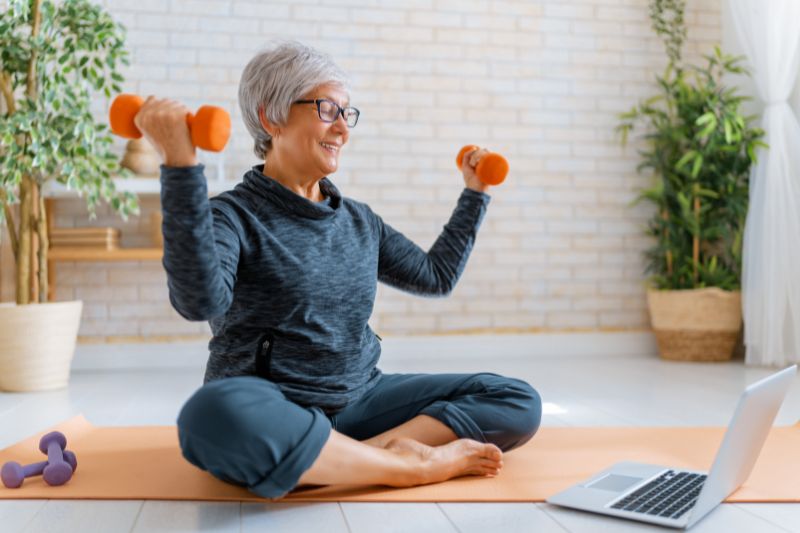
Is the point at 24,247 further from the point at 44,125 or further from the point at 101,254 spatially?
the point at 44,125

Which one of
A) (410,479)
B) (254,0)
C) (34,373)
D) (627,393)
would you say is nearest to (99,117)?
(254,0)

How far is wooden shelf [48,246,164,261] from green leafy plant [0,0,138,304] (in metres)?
0.19

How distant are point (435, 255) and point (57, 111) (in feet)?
6.85

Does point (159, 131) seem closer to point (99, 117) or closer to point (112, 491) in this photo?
point (112, 491)

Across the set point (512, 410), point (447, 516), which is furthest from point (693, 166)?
point (447, 516)

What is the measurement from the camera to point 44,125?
11.6 feet

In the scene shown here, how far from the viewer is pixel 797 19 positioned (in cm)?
414

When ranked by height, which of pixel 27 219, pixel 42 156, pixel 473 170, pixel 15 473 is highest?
pixel 473 170

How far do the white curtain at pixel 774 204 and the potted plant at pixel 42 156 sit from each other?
2.89 meters

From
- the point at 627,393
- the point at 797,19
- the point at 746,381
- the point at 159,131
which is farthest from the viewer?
the point at 797,19

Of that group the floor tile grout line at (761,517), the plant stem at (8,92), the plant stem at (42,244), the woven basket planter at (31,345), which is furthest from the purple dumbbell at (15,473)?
the plant stem at (8,92)

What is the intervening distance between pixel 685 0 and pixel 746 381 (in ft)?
7.29

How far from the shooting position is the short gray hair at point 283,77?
192cm

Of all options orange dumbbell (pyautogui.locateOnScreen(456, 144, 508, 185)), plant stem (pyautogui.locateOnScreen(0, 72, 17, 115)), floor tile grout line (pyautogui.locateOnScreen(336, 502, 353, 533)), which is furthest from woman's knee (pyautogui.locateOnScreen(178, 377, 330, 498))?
plant stem (pyautogui.locateOnScreen(0, 72, 17, 115))
